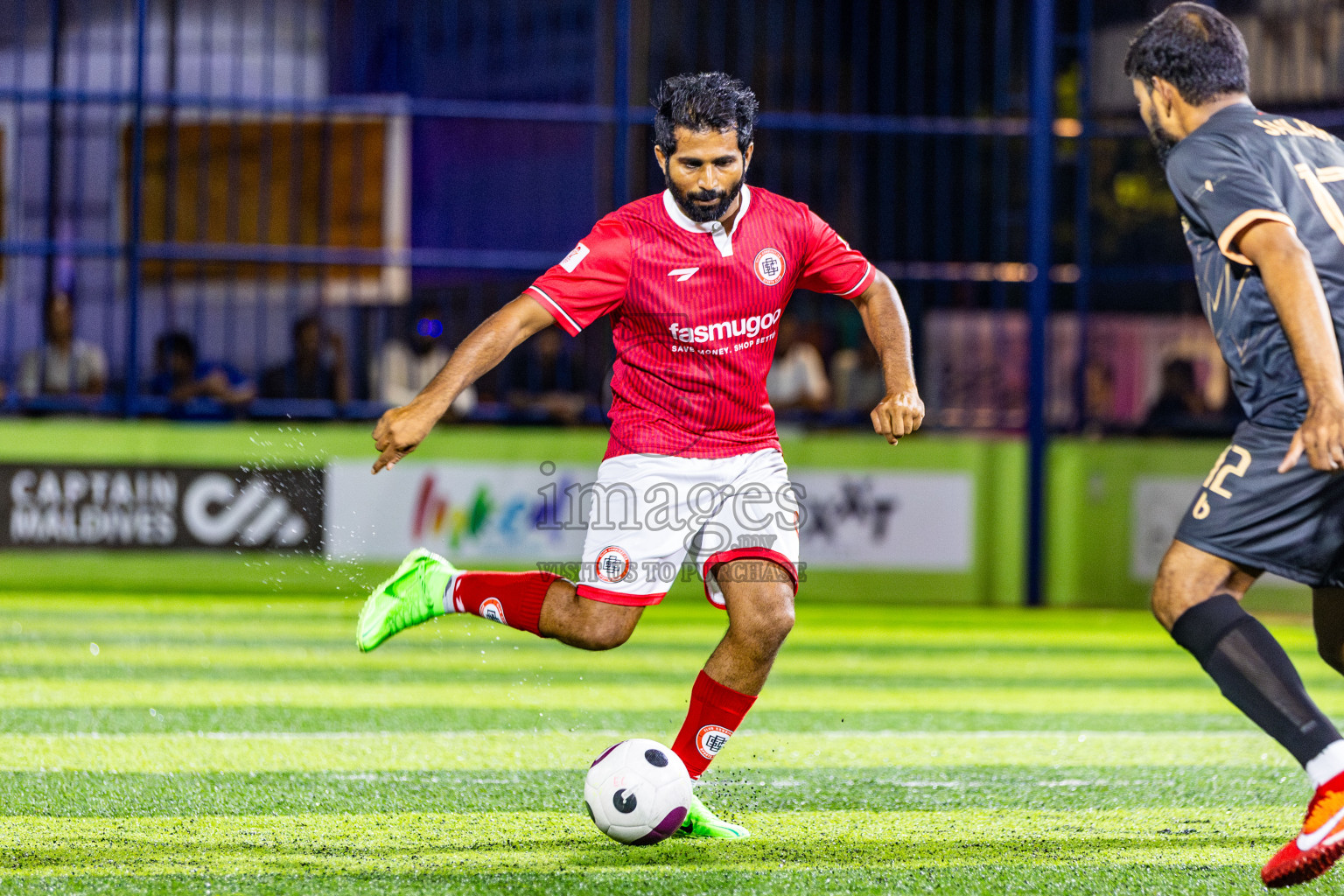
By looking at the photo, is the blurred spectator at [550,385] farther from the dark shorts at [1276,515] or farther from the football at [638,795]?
the dark shorts at [1276,515]

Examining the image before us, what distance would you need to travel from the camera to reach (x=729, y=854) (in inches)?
159

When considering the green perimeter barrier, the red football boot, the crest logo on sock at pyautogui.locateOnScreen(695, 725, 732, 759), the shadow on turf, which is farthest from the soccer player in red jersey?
the green perimeter barrier

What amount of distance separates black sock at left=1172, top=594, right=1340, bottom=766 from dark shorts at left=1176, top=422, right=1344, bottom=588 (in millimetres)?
131

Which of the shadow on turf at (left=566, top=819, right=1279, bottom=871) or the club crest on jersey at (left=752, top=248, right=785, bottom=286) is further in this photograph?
the club crest on jersey at (left=752, top=248, right=785, bottom=286)

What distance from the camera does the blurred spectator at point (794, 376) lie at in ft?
39.0

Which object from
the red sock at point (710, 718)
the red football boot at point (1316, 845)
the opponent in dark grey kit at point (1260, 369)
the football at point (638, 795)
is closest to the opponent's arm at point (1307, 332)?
the opponent in dark grey kit at point (1260, 369)

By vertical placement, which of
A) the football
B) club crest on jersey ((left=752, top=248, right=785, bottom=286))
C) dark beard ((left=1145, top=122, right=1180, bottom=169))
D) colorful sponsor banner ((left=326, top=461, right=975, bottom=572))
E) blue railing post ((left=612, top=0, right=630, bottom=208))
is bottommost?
colorful sponsor banner ((left=326, top=461, right=975, bottom=572))

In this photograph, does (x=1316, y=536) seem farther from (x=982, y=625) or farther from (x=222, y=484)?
(x=222, y=484)

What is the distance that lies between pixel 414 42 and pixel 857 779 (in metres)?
8.68

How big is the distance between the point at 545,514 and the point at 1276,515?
7.83 meters

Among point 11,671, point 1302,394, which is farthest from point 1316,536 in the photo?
point 11,671

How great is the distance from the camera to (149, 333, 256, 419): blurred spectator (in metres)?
11.4

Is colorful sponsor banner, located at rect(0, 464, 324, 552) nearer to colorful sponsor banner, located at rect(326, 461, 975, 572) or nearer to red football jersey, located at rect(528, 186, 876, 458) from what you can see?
colorful sponsor banner, located at rect(326, 461, 975, 572)

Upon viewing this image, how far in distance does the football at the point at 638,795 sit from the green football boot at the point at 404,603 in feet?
3.12
